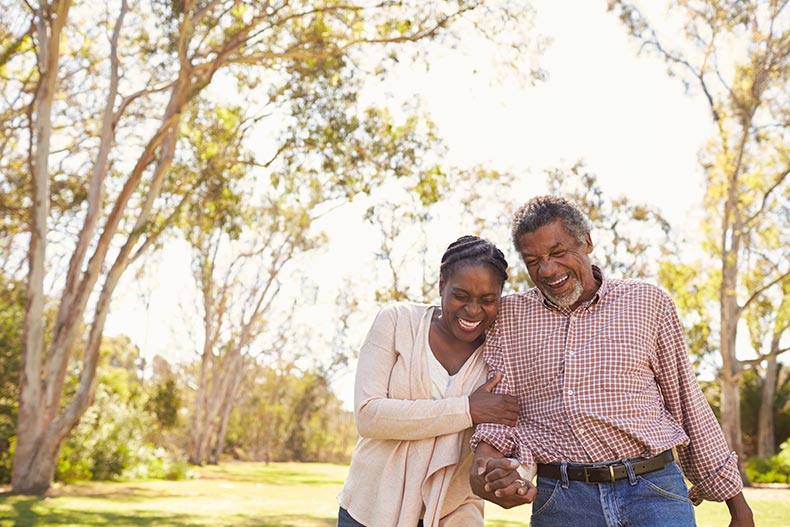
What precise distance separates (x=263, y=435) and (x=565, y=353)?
43542mm

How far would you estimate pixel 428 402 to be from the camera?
3201mm

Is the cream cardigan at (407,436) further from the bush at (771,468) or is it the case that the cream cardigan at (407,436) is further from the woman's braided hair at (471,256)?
the bush at (771,468)

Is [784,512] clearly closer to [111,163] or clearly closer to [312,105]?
[312,105]

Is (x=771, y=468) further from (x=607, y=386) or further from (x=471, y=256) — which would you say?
(x=471, y=256)

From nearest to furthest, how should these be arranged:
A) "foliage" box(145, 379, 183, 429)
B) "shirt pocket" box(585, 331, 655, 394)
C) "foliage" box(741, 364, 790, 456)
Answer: "shirt pocket" box(585, 331, 655, 394) < "foliage" box(741, 364, 790, 456) < "foliage" box(145, 379, 183, 429)

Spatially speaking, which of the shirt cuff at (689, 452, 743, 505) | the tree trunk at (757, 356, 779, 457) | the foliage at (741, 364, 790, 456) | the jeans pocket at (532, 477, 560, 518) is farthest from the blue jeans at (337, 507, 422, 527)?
the foliage at (741, 364, 790, 456)

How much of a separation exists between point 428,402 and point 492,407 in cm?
24

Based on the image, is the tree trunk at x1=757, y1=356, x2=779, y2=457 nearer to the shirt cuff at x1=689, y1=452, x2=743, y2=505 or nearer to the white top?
the shirt cuff at x1=689, y1=452, x2=743, y2=505

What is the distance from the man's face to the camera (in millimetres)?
3316

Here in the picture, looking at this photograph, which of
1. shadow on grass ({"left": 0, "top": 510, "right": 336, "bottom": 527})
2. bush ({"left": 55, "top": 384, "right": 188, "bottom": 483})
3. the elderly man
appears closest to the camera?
the elderly man

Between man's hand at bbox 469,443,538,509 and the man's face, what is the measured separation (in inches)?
27.7

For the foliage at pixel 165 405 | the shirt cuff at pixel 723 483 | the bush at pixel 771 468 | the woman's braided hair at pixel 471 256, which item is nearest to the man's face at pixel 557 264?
the woman's braided hair at pixel 471 256

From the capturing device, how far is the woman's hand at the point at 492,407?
124 inches

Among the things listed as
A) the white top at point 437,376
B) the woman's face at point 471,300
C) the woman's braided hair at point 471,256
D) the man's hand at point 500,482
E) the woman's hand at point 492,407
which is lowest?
the man's hand at point 500,482
